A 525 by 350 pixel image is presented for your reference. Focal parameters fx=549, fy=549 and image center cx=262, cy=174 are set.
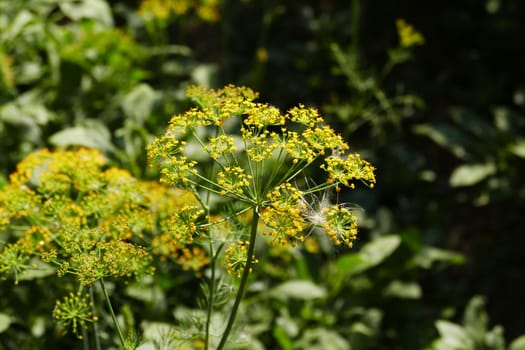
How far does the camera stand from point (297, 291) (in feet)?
10.8

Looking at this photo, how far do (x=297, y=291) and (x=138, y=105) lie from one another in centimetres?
169

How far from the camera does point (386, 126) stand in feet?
16.3

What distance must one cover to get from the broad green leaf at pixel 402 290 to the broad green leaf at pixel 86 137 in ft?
6.97

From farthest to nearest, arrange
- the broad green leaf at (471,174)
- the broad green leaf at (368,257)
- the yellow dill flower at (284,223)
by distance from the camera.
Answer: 1. the broad green leaf at (471,174)
2. the broad green leaf at (368,257)
3. the yellow dill flower at (284,223)

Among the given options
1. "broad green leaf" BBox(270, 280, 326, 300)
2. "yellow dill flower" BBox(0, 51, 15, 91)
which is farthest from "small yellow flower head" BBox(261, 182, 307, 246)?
"yellow dill flower" BBox(0, 51, 15, 91)

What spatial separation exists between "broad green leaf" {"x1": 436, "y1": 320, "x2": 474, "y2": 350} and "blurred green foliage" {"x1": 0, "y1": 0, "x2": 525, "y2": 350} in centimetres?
1

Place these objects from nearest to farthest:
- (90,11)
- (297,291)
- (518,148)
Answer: (297,291)
(518,148)
(90,11)

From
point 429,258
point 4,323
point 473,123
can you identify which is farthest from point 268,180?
point 473,123

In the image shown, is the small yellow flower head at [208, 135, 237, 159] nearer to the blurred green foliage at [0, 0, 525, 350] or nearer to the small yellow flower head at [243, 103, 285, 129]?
the small yellow flower head at [243, 103, 285, 129]

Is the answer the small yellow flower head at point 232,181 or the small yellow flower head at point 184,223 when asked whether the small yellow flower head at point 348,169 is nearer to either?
the small yellow flower head at point 232,181

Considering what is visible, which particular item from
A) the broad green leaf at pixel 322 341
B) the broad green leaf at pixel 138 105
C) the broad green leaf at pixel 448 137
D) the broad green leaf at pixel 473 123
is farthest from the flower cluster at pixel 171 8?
the broad green leaf at pixel 322 341

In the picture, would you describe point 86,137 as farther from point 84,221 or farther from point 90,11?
point 90,11

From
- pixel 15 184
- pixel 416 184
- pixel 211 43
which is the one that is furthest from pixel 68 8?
pixel 416 184

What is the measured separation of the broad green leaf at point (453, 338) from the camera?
3.36 m
